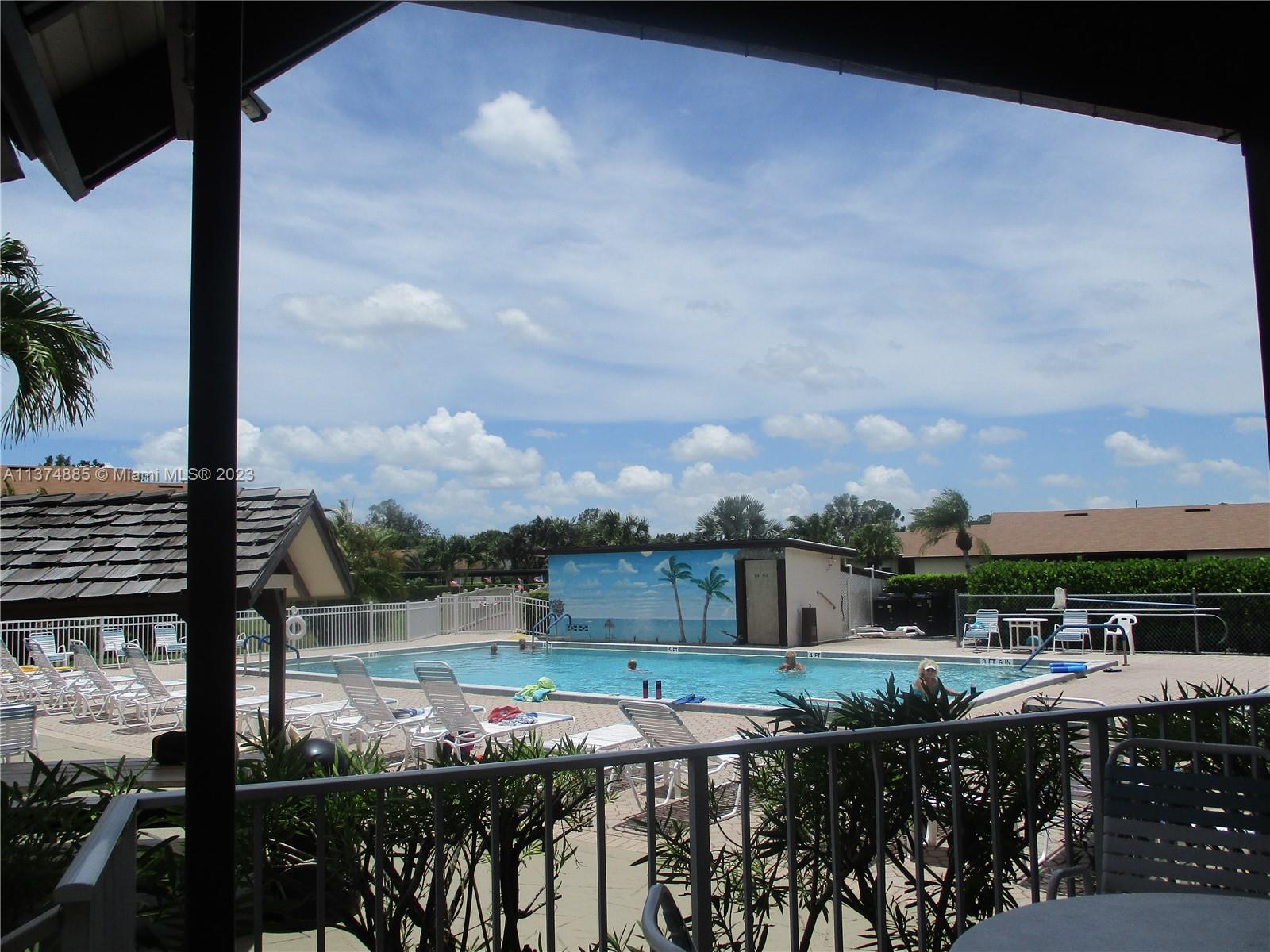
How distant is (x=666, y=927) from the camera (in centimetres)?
130

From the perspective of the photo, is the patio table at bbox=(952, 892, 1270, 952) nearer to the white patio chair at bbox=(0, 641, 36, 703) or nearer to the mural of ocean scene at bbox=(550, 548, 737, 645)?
the white patio chair at bbox=(0, 641, 36, 703)

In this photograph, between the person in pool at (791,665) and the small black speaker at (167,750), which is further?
the person in pool at (791,665)

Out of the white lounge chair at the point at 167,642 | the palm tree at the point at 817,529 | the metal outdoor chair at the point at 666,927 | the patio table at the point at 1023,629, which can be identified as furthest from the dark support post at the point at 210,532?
the palm tree at the point at 817,529

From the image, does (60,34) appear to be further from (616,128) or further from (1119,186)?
(616,128)

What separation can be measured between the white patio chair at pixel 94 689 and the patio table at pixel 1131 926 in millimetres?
11334

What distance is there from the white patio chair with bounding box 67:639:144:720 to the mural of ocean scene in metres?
12.6

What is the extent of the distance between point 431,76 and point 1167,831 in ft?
19.3

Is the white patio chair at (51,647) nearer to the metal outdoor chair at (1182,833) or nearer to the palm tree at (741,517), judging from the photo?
the metal outdoor chair at (1182,833)

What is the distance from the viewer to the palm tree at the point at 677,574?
22.4 m

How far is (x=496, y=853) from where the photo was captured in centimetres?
229

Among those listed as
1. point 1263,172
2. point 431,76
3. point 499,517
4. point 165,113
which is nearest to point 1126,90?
point 1263,172

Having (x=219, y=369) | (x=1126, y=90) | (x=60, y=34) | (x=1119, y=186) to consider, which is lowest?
(x=219, y=369)

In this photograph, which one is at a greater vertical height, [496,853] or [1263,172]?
[1263,172]

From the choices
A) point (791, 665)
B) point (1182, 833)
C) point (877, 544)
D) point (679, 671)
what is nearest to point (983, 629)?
point (791, 665)
